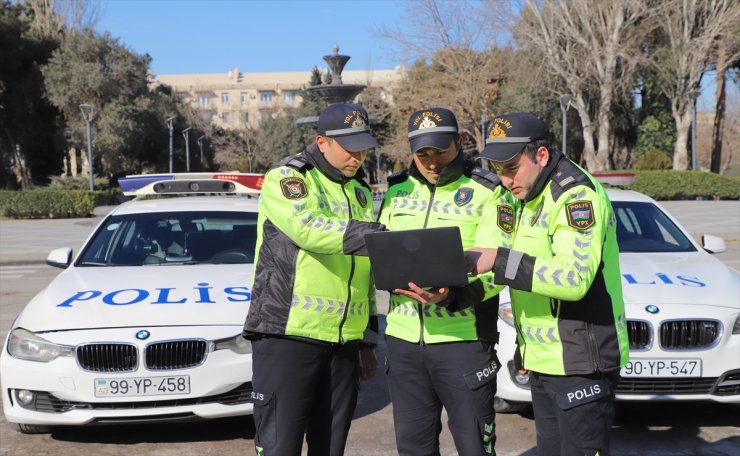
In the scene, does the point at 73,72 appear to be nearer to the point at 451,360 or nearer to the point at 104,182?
the point at 104,182

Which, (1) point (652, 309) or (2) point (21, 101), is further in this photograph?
(2) point (21, 101)

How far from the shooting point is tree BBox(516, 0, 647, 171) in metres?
34.6

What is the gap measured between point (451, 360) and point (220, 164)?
7419cm

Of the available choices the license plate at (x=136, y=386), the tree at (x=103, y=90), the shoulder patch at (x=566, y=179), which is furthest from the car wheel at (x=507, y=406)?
the tree at (x=103, y=90)

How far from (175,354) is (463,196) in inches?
86.1

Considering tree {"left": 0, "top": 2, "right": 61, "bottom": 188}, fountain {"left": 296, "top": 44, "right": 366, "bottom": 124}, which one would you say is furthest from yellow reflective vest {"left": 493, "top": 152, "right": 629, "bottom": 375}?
tree {"left": 0, "top": 2, "right": 61, "bottom": 188}

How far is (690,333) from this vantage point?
→ 4730mm

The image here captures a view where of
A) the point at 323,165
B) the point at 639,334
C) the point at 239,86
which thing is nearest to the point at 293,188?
the point at 323,165

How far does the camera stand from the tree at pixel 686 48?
34281mm

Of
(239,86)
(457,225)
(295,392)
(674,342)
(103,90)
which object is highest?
(239,86)

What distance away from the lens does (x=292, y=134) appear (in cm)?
6812

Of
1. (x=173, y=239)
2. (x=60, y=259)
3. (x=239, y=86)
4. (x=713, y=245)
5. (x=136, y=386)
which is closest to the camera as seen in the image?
(x=136, y=386)

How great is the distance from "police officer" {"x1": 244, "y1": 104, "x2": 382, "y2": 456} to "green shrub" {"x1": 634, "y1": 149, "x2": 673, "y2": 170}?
37.4m

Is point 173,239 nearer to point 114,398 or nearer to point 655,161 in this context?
point 114,398
